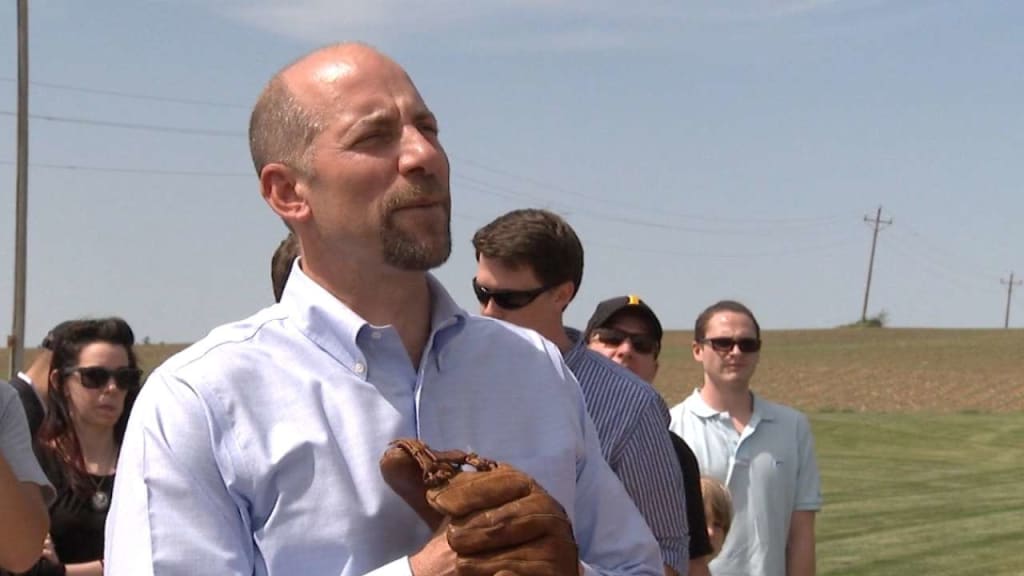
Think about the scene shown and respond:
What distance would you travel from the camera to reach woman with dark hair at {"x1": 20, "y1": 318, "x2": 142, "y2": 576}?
6.62m

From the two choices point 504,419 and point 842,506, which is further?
point 842,506

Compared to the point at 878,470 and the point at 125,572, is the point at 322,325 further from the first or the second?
the point at 878,470

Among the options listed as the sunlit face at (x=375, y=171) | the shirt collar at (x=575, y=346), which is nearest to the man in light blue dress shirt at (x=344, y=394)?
the sunlit face at (x=375, y=171)

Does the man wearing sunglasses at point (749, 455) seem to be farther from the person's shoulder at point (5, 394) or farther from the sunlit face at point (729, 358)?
the person's shoulder at point (5, 394)

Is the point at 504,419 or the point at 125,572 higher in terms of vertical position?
the point at 504,419

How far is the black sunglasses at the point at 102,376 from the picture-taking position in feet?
23.0

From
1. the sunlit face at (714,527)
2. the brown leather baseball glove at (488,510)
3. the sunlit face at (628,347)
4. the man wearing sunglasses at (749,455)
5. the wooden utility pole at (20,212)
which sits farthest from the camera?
the wooden utility pole at (20,212)

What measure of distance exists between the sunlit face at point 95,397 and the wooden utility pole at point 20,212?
72.8 feet

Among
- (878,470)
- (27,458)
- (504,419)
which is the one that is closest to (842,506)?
(878,470)

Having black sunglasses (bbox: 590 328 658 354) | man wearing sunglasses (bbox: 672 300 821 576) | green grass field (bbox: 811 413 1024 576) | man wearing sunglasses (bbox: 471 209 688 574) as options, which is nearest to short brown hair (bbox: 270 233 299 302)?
man wearing sunglasses (bbox: 471 209 688 574)

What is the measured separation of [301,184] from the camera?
113 inches

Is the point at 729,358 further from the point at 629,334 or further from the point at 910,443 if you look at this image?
the point at 910,443

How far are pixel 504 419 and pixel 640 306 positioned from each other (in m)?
3.48

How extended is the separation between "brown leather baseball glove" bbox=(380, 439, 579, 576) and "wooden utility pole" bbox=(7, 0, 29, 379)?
88.6 feet
